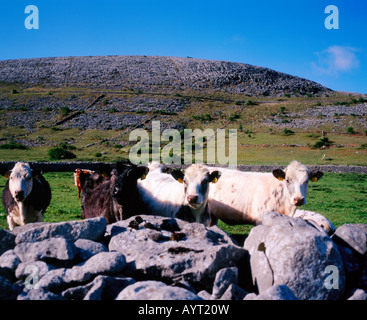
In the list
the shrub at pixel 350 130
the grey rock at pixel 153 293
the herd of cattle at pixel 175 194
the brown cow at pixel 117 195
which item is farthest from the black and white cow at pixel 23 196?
the shrub at pixel 350 130

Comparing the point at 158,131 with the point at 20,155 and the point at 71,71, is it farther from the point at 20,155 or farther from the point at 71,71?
the point at 71,71

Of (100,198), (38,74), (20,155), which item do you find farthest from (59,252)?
(38,74)

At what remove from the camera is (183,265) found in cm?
486

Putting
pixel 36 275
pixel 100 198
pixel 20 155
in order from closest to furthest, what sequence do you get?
pixel 36 275 → pixel 100 198 → pixel 20 155

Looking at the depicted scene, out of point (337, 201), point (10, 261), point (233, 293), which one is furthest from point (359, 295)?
point (337, 201)

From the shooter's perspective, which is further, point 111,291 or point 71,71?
point 71,71

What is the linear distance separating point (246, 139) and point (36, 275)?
167ft

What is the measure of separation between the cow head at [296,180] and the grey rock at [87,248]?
4.76 metres

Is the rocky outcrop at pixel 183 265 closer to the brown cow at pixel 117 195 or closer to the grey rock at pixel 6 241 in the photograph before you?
the grey rock at pixel 6 241

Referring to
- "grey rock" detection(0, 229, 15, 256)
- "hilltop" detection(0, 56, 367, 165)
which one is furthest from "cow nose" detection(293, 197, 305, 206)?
"hilltop" detection(0, 56, 367, 165)

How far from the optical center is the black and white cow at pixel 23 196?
8.27 meters

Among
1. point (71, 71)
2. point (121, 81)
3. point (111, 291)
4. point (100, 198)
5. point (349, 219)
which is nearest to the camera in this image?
point (111, 291)

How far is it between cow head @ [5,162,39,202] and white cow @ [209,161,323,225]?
4.66 metres
